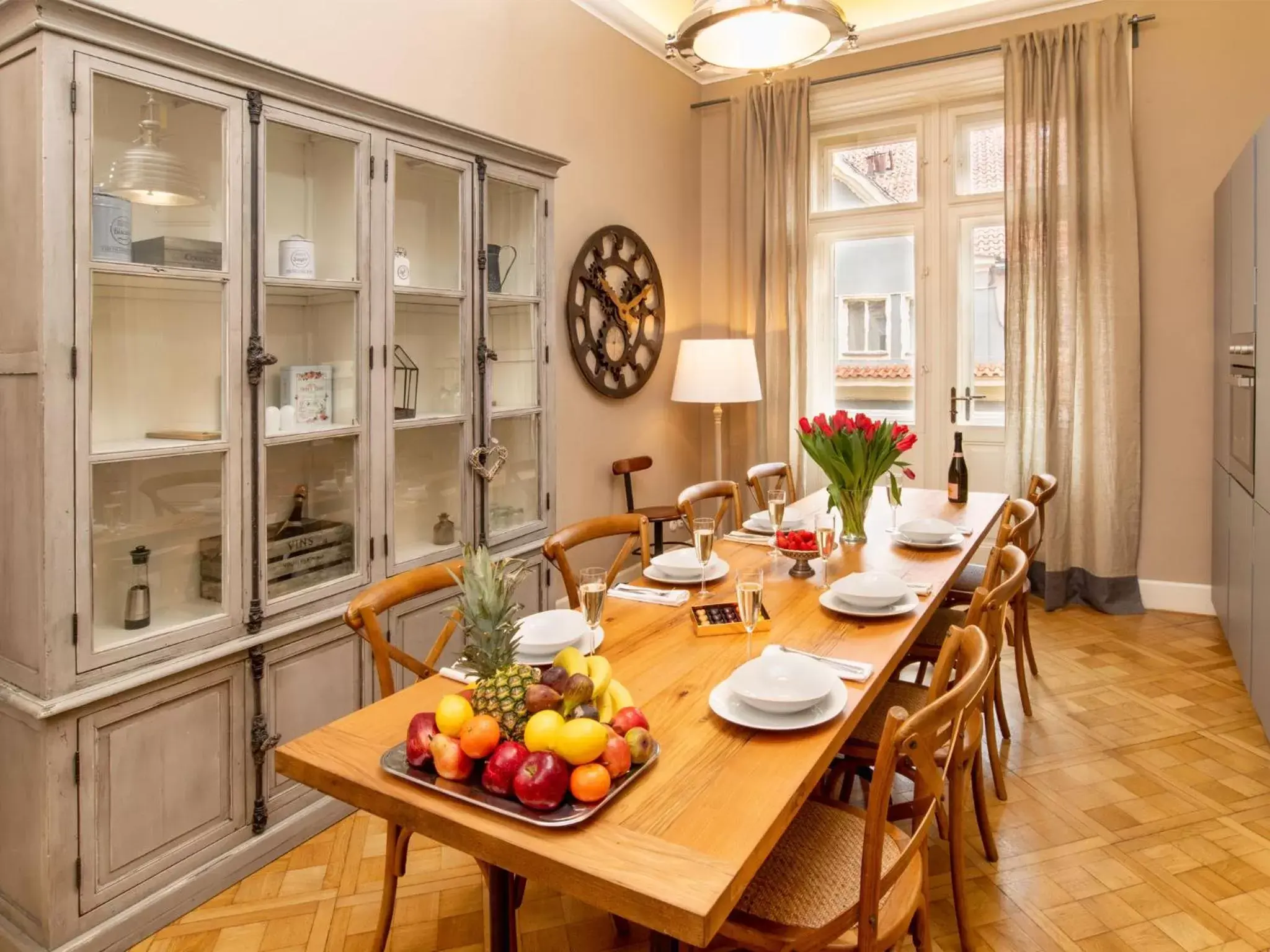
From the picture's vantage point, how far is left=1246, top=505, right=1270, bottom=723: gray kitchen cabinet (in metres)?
2.79

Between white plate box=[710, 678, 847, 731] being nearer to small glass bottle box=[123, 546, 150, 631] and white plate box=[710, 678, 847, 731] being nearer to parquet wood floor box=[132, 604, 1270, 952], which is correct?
parquet wood floor box=[132, 604, 1270, 952]

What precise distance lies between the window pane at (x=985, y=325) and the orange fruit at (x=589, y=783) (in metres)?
4.22

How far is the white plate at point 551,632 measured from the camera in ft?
5.32

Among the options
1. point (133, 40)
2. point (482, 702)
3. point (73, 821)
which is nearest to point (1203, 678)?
point (482, 702)

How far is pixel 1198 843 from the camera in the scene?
229 cm

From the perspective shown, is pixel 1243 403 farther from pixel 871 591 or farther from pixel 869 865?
pixel 869 865

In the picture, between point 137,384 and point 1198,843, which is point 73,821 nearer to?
point 137,384

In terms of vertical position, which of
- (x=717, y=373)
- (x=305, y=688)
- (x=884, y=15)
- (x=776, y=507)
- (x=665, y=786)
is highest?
(x=884, y=15)

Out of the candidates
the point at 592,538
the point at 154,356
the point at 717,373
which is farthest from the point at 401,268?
the point at 717,373

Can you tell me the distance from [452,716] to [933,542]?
5.98ft

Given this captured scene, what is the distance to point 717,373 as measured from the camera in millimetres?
4426

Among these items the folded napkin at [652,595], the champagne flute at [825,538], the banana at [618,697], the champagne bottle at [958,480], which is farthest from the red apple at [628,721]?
the champagne bottle at [958,480]

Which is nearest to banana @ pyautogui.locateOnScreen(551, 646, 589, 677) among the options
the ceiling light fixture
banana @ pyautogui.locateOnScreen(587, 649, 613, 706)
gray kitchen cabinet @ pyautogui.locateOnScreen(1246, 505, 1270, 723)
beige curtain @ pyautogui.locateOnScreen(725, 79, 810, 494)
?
banana @ pyautogui.locateOnScreen(587, 649, 613, 706)

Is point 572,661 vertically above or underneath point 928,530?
underneath
